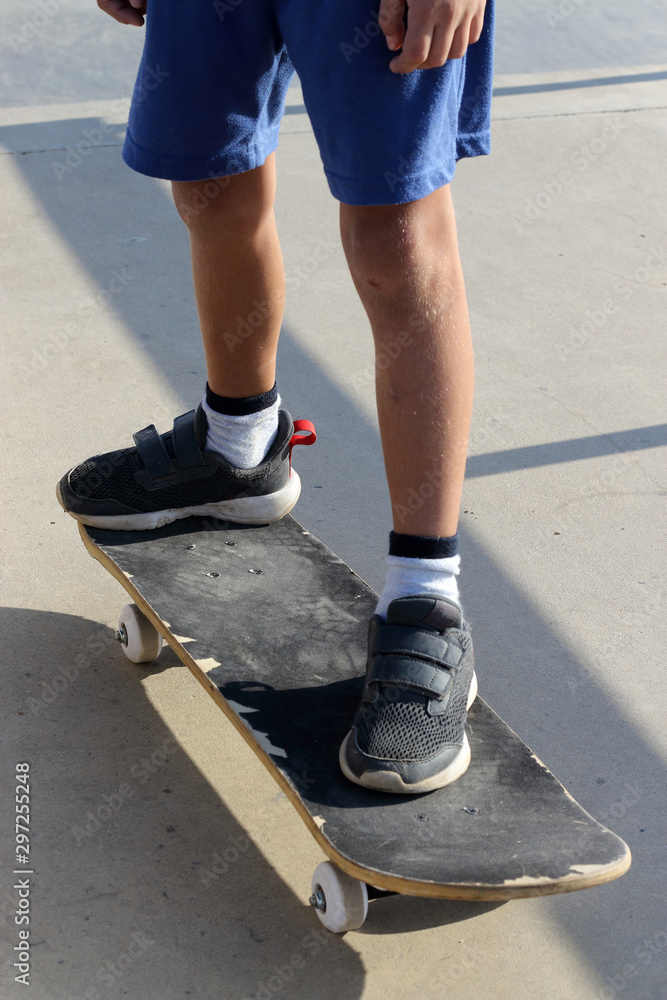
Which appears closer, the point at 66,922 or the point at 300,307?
the point at 66,922

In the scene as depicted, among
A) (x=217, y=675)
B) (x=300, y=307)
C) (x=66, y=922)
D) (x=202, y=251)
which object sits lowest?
(x=300, y=307)

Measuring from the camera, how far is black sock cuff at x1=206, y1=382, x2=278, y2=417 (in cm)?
191

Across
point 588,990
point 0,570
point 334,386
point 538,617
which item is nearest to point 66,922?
point 588,990

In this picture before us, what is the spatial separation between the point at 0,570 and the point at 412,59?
1279 millimetres

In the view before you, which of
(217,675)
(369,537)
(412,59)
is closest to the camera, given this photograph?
(412,59)

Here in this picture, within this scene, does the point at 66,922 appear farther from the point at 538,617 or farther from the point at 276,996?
the point at 538,617

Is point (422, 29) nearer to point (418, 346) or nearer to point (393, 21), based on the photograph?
point (393, 21)

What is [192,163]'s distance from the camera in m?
1.63

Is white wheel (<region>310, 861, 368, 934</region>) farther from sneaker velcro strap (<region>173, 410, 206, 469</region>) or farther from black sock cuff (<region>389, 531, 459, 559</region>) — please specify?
sneaker velcro strap (<region>173, 410, 206, 469</region>)

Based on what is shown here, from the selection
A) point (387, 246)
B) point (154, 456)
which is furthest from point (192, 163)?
point (154, 456)

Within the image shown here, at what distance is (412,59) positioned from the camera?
126 cm

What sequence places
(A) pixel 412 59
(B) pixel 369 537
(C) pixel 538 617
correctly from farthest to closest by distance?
(B) pixel 369 537 < (C) pixel 538 617 < (A) pixel 412 59

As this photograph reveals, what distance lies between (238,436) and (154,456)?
16 cm

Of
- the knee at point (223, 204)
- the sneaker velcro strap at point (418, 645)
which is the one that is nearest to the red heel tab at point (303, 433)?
the knee at point (223, 204)
